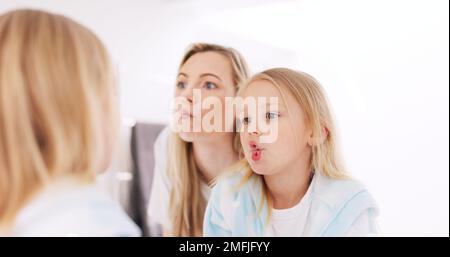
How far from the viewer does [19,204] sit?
34.2 inches

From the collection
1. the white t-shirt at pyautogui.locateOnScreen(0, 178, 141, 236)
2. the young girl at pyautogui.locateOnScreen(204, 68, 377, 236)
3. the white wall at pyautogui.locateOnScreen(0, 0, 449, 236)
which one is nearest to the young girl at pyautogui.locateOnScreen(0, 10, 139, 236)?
the white t-shirt at pyautogui.locateOnScreen(0, 178, 141, 236)

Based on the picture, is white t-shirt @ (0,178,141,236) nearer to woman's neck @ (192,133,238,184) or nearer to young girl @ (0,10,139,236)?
young girl @ (0,10,139,236)

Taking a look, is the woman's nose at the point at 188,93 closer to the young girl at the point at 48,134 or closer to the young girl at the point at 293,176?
the young girl at the point at 293,176

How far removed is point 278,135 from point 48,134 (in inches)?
18.8

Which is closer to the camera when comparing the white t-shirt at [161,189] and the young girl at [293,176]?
the young girl at [293,176]

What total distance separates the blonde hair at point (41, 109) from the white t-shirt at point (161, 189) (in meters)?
0.24

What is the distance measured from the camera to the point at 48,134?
88 centimetres

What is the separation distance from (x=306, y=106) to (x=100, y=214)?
1.60ft

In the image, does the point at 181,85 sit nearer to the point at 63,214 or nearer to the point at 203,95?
the point at 203,95

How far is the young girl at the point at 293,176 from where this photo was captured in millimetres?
1019

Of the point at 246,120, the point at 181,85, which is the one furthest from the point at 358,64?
the point at 181,85

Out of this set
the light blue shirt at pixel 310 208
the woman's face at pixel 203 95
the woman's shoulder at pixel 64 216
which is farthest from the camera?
the woman's face at pixel 203 95

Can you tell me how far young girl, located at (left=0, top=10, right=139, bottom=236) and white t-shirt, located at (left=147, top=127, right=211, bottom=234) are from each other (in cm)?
20

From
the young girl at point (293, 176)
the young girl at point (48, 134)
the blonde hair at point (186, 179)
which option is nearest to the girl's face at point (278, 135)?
the young girl at point (293, 176)
